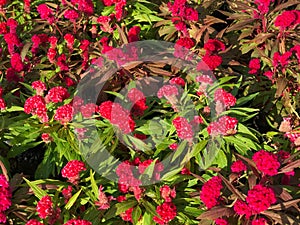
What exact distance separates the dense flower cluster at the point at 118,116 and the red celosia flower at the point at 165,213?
2.30 ft

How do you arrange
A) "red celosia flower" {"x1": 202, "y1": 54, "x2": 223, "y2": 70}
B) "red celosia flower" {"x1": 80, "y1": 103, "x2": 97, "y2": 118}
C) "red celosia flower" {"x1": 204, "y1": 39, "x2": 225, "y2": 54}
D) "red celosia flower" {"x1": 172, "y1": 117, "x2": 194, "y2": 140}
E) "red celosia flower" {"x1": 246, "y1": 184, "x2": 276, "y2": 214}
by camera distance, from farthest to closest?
"red celosia flower" {"x1": 204, "y1": 39, "x2": 225, "y2": 54} < "red celosia flower" {"x1": 202, "y1": 54, "x2": 223, "y2": 70} < "red celosia flower" {"x1": 80, "y1": 103, "x2": 97, "y2": 118} < "red celosia flower" {"x1": 172, "y1": 117, "x2": 194, "y2": 140} < "red celosia flower" {"x1": 246, "y1": 184, "x2": 276, "y2": 214}

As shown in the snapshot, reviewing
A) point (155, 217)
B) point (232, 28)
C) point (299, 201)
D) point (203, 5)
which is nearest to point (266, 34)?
point (232, 28)

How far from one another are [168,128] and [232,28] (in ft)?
5.07

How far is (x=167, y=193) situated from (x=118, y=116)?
0.69m

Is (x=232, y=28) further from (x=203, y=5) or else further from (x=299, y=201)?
(x=299, y=201)

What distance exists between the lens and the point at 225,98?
3482mm

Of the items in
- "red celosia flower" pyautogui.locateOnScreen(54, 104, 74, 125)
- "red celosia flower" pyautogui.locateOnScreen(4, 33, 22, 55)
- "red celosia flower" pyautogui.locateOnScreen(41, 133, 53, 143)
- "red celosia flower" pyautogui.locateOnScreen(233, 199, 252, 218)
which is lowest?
"red celosia flower" pyautogui.locateOnScreen(233, 199, 252, 218)

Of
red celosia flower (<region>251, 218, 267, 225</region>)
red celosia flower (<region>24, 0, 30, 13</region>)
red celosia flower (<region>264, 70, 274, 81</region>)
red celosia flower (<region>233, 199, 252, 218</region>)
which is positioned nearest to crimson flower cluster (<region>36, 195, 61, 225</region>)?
red celosia flower (<region>233, 199, 252, 218</region>)

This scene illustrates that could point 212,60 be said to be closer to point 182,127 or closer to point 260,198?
point 182,127

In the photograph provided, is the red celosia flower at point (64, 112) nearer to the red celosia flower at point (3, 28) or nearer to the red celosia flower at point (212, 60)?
the red celosia flower at point (212, 60)

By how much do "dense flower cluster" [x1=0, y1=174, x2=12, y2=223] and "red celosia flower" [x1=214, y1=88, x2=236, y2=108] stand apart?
171 cm

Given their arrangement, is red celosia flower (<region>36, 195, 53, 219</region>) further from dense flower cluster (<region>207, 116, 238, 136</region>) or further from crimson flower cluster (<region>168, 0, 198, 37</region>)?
crimson flower cluster (<region>168, 0, 198, 37</region>)

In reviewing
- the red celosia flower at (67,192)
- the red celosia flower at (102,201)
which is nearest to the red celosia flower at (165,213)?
the red celosia flower at (102,201)

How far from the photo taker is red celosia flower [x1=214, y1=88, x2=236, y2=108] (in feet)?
11.4
